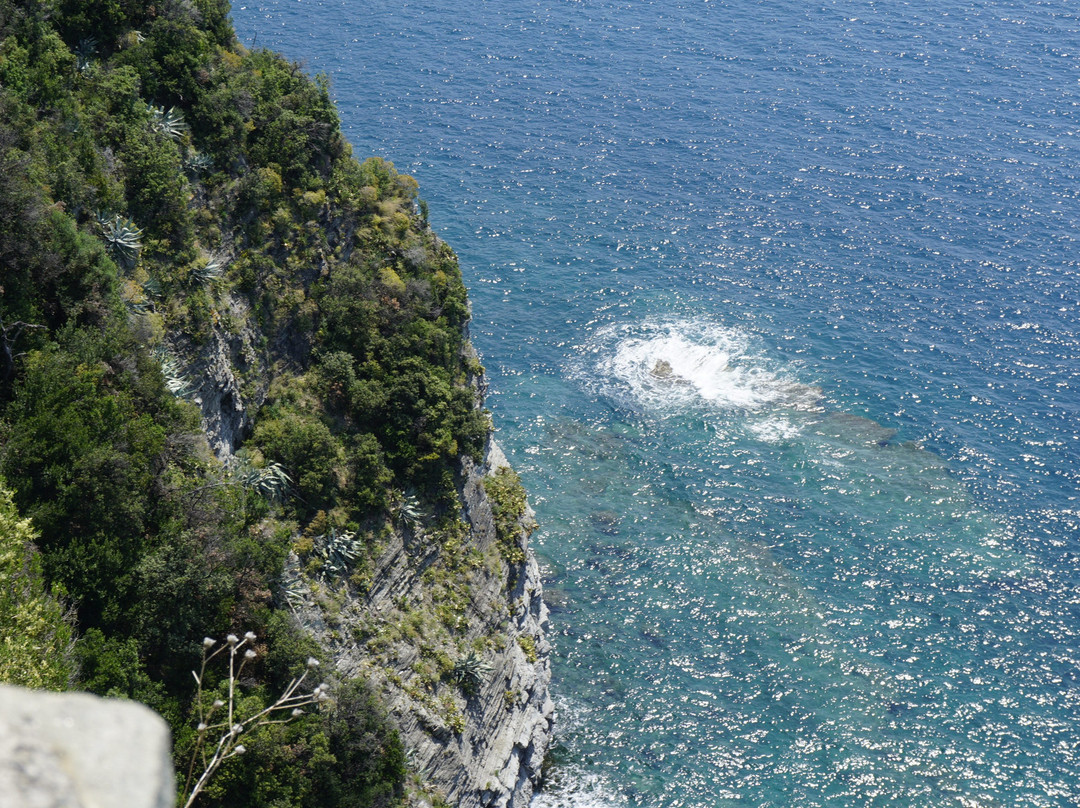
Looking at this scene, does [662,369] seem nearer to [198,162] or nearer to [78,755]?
[198,162]

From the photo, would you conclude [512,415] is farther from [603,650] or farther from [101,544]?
[101,544]

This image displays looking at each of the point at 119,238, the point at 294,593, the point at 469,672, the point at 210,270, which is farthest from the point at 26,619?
the point at 469,672

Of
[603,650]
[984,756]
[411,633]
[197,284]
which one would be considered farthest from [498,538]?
[984,756]

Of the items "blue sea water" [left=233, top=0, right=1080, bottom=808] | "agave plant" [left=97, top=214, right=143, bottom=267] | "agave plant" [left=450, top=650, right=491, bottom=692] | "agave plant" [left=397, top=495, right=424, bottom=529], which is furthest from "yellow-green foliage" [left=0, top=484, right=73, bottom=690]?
"blue sea water" [left=233, top=0, right=1080, bottom=808]

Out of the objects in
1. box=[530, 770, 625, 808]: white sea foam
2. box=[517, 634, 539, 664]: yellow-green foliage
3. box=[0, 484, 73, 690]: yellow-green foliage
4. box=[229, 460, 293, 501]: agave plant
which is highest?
box=[0, 484, 73, 690]: yellow-green foliage

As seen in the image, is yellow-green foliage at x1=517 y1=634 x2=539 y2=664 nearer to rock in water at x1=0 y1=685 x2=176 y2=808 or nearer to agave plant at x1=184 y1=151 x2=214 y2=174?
agave plant at x1=184 y1=151 x2=214 y2=174

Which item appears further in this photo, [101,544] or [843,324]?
[843,324]

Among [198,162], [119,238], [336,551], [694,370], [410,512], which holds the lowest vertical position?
[694,370]
